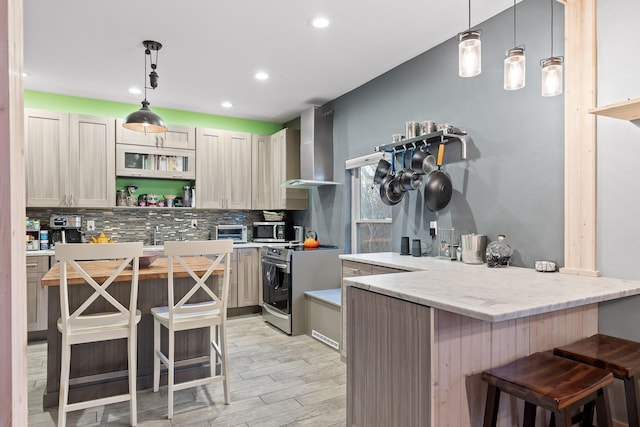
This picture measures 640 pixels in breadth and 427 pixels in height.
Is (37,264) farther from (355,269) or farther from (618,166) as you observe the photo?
(618,166)

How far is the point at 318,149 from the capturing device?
4.86 meters

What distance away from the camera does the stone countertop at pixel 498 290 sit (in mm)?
1526

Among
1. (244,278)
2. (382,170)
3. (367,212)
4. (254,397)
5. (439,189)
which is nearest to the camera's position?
(254,397)

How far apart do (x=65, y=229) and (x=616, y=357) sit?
17.2 feet

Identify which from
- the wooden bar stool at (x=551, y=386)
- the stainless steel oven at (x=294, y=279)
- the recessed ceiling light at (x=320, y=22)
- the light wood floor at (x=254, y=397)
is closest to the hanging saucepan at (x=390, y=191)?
the stainless steel oven at (x=294, y=279)

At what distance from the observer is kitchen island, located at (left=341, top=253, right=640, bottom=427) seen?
5.50 ft

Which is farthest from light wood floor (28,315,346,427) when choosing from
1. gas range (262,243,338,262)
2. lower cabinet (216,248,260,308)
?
lower cabinet (216,248,260,308)

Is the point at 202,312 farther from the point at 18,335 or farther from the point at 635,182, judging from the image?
the point at 635,182

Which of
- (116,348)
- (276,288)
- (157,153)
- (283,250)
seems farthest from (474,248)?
(157,153)

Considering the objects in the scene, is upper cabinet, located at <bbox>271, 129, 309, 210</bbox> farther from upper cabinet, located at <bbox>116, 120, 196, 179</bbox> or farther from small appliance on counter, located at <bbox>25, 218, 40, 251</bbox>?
small appliance on counter, located at <bbox>25, 218, 40, 251</bbox>

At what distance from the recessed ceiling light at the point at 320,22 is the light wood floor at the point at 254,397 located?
2.78 metres

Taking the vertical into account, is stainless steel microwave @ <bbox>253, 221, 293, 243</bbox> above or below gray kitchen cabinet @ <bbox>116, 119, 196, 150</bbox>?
below

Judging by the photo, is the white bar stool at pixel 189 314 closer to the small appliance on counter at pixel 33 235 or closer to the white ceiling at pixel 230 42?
the white ceiling at pixel 230 42

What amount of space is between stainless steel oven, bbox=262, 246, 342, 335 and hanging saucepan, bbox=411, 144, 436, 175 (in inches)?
66.9
